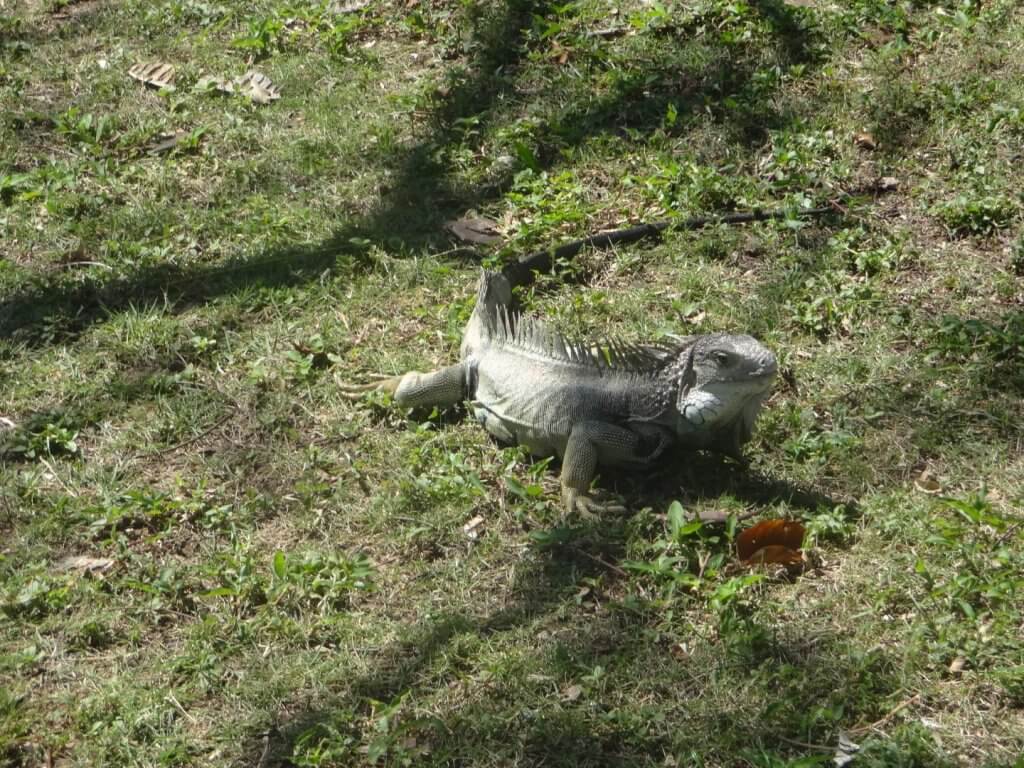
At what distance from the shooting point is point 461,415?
5500 millimetres

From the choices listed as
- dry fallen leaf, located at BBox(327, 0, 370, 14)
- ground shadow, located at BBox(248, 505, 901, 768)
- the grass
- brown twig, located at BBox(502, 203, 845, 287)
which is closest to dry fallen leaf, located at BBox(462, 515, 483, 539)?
the grass

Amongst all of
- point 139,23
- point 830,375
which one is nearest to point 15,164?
point 139,23

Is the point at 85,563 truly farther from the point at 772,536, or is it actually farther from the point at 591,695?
the point at 772,536

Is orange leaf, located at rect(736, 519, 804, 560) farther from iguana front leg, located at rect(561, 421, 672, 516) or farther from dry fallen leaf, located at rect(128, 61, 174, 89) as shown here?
dry fallen leaf, located at rect(128, 61, 174, 89)

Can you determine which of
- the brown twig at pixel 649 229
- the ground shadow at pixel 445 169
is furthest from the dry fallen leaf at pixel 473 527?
the ground shadow at pixel 445 169

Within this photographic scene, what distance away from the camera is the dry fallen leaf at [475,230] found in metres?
6.69

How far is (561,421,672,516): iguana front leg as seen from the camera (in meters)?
4.84

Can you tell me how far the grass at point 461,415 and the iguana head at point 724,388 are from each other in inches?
9.1

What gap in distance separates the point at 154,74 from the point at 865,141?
15.2 feet

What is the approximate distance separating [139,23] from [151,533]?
5.29 meters

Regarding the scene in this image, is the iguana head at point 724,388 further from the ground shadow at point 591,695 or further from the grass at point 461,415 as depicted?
the ground shadow at point 591,695

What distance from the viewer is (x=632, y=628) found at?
13.9 ft

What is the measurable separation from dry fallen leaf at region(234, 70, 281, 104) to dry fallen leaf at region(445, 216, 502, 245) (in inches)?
76.4

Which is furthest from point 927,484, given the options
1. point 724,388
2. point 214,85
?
point 214,85
